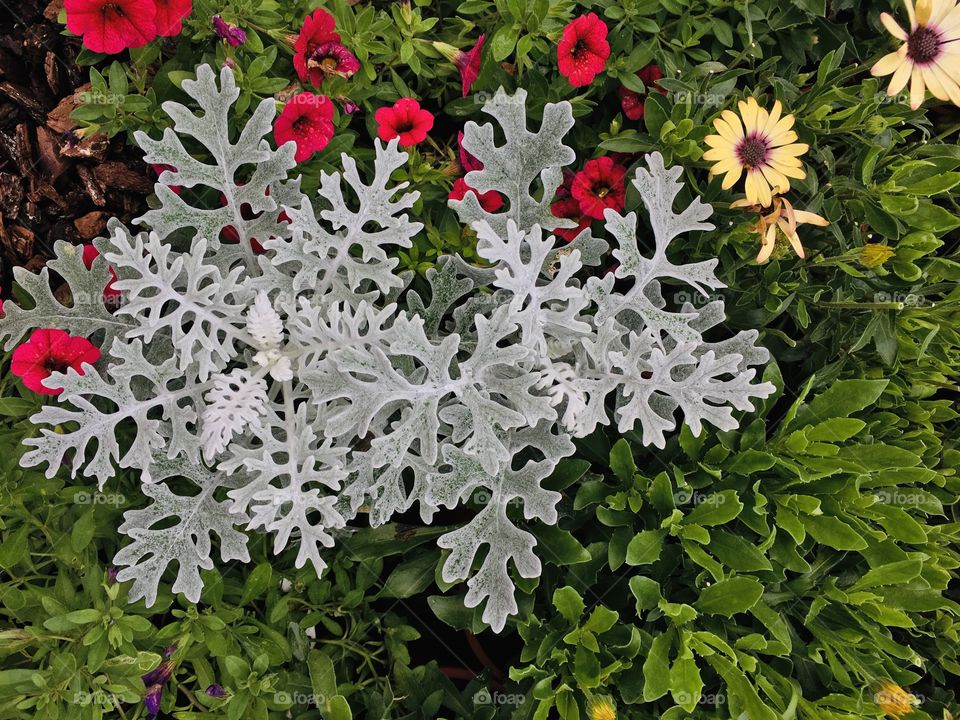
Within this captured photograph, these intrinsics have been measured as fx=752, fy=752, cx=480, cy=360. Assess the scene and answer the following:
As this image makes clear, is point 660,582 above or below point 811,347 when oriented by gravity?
below

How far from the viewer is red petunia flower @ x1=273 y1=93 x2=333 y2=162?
5.13ft

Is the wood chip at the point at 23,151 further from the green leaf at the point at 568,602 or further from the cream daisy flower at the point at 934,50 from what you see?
the cream daisy flower at the point at 934,50

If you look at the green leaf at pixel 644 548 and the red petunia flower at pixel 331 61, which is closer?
the green leaf at pixel 644 548

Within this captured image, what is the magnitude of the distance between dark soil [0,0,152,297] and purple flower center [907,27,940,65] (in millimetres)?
1644

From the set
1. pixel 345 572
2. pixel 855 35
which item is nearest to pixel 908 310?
pixel 855 35

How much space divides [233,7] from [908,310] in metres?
1.55

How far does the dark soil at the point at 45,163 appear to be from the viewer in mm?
1791

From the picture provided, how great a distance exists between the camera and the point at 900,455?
1502mm

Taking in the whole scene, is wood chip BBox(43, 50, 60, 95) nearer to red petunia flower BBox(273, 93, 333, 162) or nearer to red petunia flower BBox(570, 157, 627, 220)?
red petunia flower BBox(273, 93, 333, 162)

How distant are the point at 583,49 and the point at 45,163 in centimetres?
130

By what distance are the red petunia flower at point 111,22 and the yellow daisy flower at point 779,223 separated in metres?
1.21

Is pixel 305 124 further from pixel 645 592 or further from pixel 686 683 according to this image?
pixel 686 683

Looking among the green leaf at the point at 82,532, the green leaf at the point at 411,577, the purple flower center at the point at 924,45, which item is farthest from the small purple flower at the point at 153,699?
the purple flower center at the point at 924,45

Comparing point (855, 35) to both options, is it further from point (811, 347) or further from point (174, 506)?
point (174, 506)
